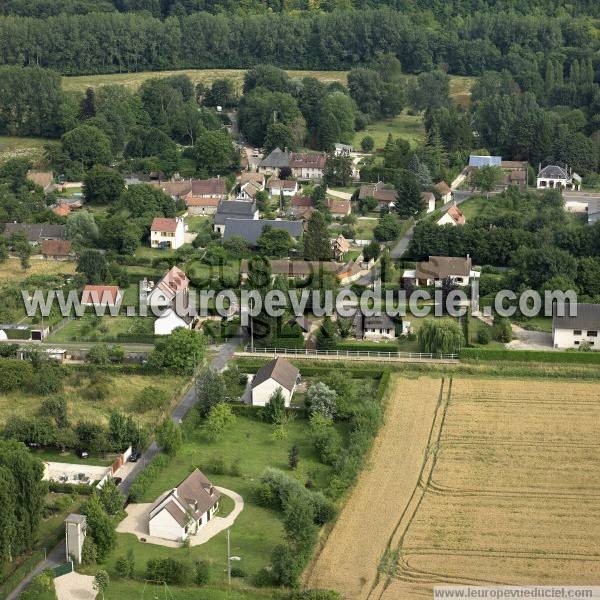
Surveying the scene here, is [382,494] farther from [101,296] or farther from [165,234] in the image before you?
[165,234]

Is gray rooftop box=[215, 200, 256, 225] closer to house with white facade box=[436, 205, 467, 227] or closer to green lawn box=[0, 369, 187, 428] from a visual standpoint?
house with white facade box=[436, 205, 467, 227]

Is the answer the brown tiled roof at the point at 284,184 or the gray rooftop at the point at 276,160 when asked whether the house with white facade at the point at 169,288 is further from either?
the gray rooftop at the point at 276,160

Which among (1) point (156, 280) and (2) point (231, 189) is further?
(2) point (231, 189)

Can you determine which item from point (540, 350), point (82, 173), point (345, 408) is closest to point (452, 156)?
point (82, 173)

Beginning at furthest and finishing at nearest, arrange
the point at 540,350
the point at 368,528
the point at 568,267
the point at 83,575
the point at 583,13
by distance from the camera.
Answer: the point at 583,13
the point at 568,267
the point at 540,350
the point at 368,528
the point at 83,575

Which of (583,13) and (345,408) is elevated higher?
(583,13)

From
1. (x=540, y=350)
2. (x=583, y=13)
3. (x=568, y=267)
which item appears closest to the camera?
(x=540, y=350)

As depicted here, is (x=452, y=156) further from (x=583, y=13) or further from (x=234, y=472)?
(x=234, y=472)
